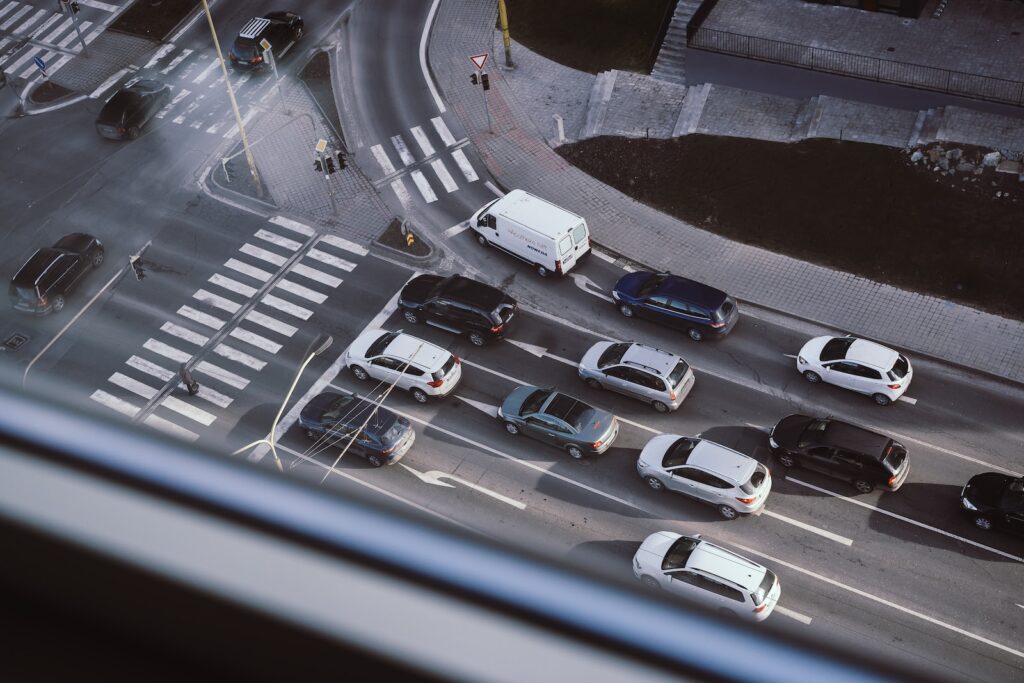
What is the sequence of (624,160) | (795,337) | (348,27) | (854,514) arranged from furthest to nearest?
(348,27), (624,160), (795,337), (854,514)

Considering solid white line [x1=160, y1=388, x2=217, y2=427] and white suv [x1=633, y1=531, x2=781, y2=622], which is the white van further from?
white suv [x1=633, y1=531, x2=781, y2=622]

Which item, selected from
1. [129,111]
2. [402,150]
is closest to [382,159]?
[402,150]

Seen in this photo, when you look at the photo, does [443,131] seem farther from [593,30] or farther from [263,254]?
[263,254]

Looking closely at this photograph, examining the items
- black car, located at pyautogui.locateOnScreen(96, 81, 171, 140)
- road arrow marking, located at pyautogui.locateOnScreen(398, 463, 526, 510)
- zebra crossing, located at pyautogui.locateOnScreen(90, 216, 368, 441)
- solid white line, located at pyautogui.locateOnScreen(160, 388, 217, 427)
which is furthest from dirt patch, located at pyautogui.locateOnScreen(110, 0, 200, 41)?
road arrow marking, located at pyautogui.locateOnScreen(398, 463, 526, 510)

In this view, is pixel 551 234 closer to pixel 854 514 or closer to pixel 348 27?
pixel 854 514

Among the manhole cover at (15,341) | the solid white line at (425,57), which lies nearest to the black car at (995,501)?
the solid white line at (425,57)

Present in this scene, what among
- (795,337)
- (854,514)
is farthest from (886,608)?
(795,337)
